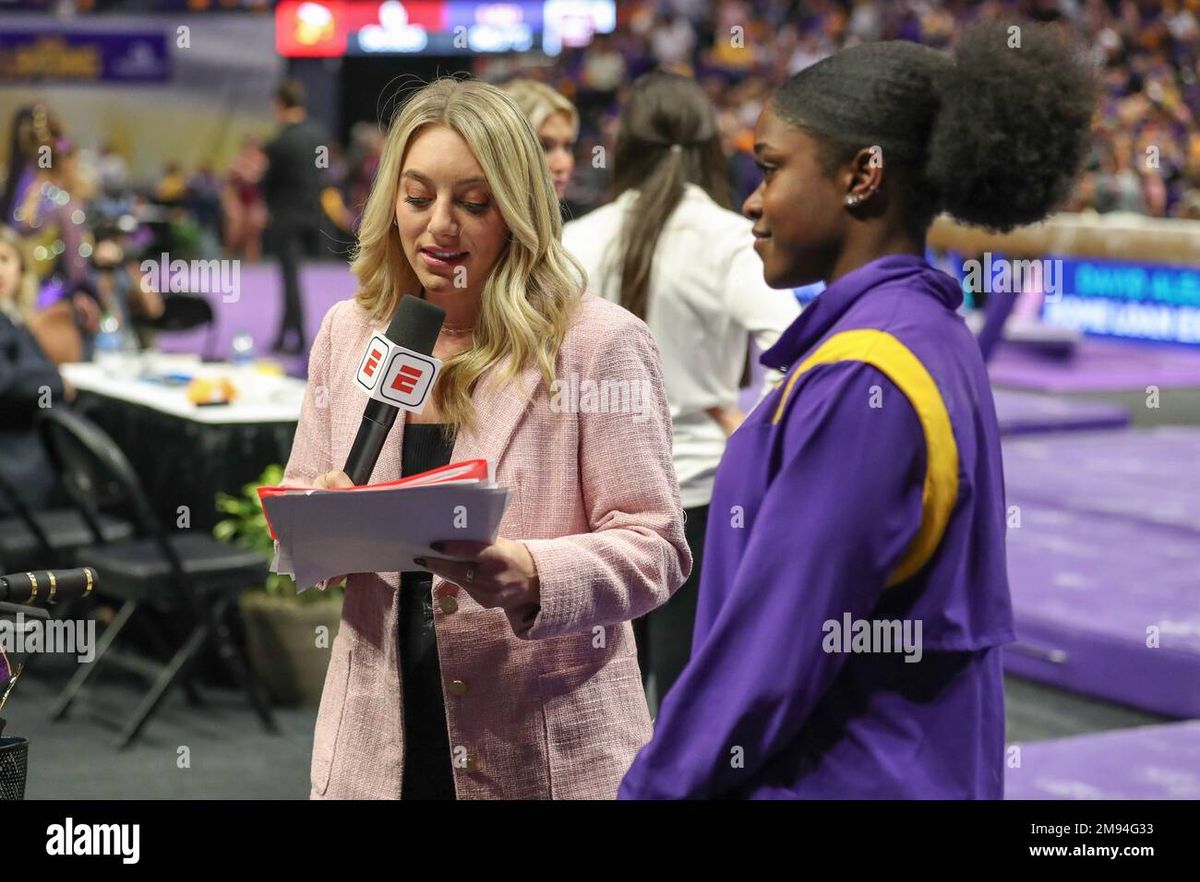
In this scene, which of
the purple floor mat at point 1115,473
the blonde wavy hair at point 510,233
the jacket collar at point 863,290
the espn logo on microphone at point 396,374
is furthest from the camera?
the purple floor mat at point 1115,473

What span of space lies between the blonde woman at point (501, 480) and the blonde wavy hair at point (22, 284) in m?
4.22

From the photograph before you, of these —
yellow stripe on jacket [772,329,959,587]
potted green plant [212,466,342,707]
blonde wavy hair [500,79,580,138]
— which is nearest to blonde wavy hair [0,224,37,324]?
potted green plant [212,466,342,707]

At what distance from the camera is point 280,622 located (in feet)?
16.3

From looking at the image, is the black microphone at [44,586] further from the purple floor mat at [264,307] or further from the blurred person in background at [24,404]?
the purple floor mat at [264,307]

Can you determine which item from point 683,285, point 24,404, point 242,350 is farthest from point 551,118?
point 242,350

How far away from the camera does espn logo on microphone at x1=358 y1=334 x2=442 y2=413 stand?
72.1 inches

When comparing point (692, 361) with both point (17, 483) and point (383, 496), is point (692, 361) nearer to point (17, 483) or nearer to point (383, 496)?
point (383, 496)

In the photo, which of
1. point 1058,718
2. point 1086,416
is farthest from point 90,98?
point 1058,718

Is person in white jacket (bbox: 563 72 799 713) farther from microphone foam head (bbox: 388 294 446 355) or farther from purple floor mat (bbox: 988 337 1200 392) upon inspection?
purple floor mat (bbox: 988 337 1200 392)

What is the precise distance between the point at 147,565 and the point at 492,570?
10.7 ft

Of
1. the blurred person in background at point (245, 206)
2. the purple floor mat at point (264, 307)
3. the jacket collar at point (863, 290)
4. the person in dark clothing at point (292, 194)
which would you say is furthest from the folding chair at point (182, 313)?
the blurred person in background at point (245, 206)

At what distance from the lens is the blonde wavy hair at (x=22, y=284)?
19.2 feet
